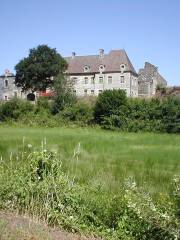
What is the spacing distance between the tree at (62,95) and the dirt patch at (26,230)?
3897 cm

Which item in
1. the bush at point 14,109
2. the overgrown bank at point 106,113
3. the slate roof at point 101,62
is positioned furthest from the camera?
the slate roof at point 101,62

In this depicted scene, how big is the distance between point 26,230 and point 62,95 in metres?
40.7

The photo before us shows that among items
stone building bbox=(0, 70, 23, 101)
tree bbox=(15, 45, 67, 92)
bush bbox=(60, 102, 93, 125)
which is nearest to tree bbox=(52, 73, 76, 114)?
bush bbox=(60, 102, 93, 125)

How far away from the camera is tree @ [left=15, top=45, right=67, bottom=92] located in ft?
225

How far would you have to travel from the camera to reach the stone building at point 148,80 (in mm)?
72375

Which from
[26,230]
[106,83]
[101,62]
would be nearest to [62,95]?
[106,83]

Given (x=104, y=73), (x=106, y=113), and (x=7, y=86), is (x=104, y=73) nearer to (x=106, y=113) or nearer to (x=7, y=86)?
(x=7, y=86)

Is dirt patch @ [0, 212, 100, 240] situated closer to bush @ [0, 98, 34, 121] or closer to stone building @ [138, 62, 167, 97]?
bush @ [0, 98, 34, 121]

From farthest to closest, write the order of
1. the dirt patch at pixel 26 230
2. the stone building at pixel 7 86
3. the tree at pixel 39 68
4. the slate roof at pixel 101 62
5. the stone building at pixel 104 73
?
1. the stone building at pixel 7 86
2. the slate roof at pixel 101 62
3. the stone building at pixel 104 73
4. the tree at pixel 39 68
5. the dirt patch at pixel 26 230

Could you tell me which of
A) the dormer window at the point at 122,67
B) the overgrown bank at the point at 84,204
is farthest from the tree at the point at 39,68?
the overgrown bank at the point at 84,204

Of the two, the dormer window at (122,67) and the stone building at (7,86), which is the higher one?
the dormer window at (122,67)

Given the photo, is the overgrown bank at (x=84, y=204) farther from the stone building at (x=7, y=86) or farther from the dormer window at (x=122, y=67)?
the stone building at (x=7, y=86)

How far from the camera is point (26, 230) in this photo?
5.67m

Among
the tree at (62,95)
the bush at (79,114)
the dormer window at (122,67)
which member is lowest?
the bush at (79,114)
